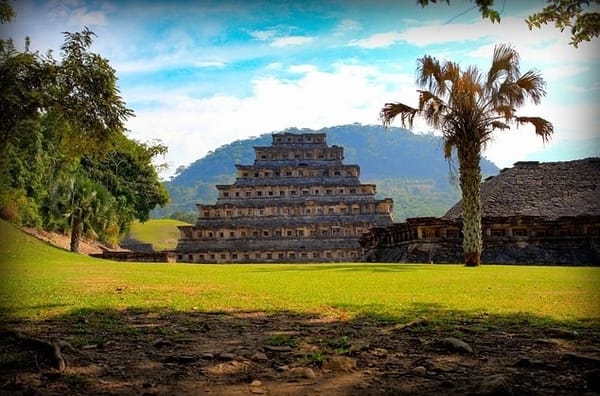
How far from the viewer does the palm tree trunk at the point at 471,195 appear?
60.5 ft

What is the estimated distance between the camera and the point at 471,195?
61.2 feet

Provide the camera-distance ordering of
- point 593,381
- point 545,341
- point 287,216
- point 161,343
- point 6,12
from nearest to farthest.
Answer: point 593,381
point 545,341
point 161,343
point 6,12
point 287,216

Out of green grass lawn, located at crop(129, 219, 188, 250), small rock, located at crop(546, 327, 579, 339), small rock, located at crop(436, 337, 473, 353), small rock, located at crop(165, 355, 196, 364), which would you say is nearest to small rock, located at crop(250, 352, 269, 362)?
small rock, located at crop(165, 355, 196, 364)

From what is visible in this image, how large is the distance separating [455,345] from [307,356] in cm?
140

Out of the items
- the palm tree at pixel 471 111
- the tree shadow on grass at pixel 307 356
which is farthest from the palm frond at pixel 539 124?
the tree shadow on grass at pixel 307 356

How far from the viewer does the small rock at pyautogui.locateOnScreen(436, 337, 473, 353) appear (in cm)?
468

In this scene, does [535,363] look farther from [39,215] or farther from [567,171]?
[39,215]

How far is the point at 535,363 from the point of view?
421cm

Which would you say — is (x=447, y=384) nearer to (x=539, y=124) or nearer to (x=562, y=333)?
(x=562, y=333)

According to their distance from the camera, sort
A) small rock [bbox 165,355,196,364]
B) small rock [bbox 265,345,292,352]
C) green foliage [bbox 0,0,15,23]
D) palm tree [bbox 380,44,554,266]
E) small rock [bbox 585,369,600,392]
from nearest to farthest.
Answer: small rock [bbox 585,369,600,392], small rock [bbox 165,355,196,364], small rock [bbox 265,345,292,352], green foliage [bbox 0,0,15,23], palm tree [bbox 380,44,554,266]

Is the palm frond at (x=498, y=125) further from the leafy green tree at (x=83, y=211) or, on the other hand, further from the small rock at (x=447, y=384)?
the leafy green tree at (x=83, y=211)

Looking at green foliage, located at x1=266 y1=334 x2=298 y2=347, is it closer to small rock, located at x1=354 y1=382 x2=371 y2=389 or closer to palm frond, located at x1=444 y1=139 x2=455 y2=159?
small rock, located at x1=354 y1=382 x2=371 y2=389

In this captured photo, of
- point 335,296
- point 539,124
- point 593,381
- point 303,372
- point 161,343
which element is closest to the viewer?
point 593,381

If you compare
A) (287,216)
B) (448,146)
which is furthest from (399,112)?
(287,216)
